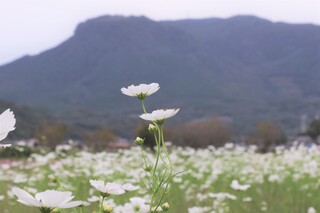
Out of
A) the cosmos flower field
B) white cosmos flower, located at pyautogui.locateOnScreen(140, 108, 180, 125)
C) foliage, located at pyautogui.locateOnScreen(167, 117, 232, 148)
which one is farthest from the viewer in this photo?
foliage, located at pyautogui.locateOnScreen(167, 117, 232, 148)

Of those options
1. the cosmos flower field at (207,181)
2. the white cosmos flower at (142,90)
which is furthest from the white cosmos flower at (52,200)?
the cosmos flower field at (207,181)

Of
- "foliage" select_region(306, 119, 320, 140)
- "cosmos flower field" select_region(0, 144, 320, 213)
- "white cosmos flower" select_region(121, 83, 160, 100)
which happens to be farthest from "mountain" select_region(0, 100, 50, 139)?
"white cosmos flower" select_region(121, 83, 160, 100)

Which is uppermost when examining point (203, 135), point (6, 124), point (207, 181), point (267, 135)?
point (203, 135)

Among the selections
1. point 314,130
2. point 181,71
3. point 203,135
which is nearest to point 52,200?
point 203,135

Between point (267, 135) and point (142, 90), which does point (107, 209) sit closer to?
point (142, 90)

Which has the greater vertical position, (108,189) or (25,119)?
(25,119)

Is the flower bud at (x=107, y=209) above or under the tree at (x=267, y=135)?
under

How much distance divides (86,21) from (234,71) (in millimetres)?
54988

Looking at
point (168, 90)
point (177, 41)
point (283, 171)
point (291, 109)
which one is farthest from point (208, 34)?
point (283, 171)

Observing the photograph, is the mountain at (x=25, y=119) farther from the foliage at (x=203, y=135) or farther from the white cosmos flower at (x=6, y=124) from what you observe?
the white cosmos flower at (x=6, y=124)

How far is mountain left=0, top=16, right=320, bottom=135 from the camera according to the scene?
10225 centimetres

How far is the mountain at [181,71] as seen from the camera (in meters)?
102

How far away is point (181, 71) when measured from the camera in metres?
138

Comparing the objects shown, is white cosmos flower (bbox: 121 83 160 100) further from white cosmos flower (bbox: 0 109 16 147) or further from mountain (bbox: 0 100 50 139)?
mountain (bbox: 0 100 50 139)
